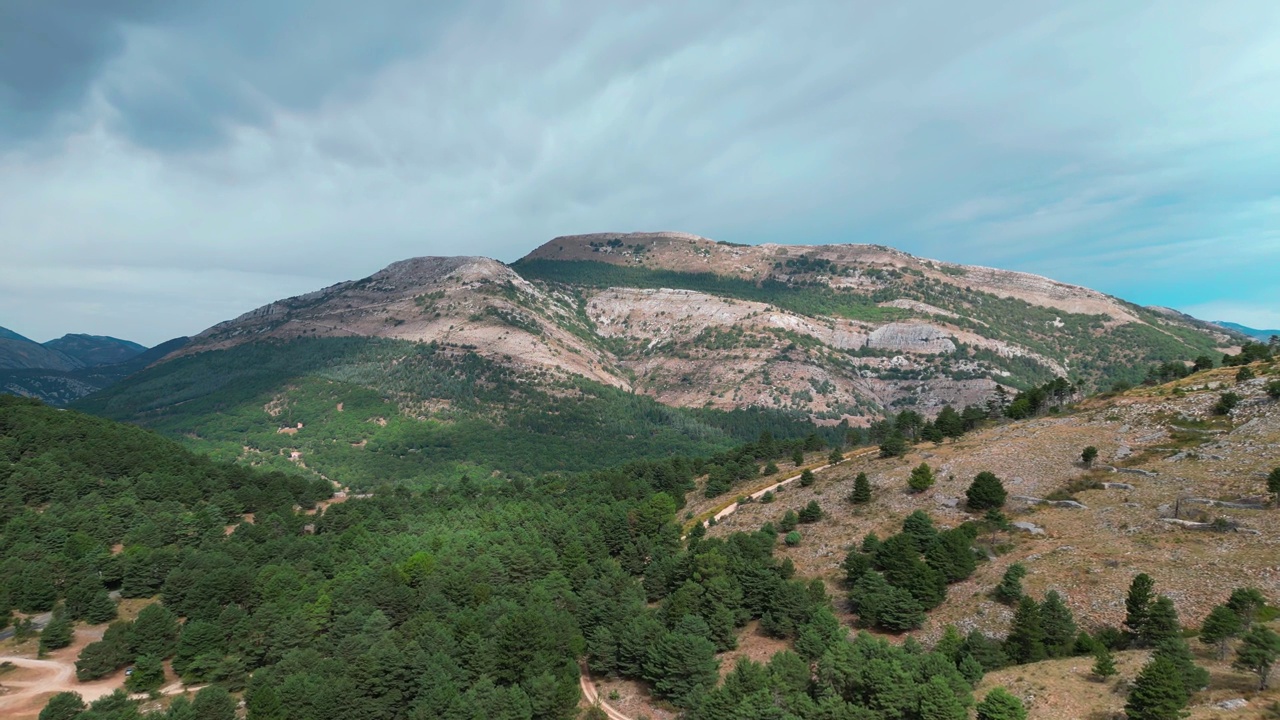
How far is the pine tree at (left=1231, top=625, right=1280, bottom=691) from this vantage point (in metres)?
34.7

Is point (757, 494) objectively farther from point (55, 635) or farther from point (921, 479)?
point (55, 635)

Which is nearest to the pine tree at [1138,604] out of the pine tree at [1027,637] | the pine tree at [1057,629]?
the pine tree at [1057,629]

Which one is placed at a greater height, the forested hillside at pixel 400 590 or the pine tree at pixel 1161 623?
the pine tree at pixel 1161 623

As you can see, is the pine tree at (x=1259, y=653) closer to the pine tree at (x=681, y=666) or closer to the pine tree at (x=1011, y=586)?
the pine tree at (x=1011, y=586)

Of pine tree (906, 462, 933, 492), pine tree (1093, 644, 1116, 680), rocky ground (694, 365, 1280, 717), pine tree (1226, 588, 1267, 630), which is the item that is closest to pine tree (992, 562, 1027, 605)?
rocky ground (694, 365, 1280, 717)

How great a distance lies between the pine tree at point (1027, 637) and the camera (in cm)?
4547

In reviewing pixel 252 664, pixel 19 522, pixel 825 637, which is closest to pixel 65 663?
pixel 252 664

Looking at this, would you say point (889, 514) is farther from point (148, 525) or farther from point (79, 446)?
point (79, 446)

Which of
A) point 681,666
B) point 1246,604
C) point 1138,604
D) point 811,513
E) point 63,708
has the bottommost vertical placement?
point 63,708

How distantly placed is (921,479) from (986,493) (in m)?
8.65

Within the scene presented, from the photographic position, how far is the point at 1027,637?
4603 centimetres

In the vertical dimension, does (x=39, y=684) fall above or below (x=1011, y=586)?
below

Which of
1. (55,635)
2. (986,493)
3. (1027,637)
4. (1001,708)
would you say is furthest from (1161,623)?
(55,635)

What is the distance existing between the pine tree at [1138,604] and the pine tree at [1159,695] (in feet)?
38.2
